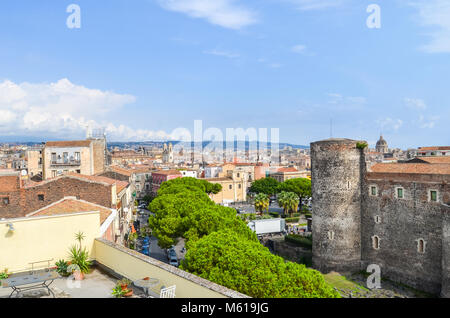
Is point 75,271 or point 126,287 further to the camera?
point 75,271

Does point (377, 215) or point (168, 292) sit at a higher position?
point (168, 292)

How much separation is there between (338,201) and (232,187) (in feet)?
190

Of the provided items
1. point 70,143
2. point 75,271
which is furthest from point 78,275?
point 70,143

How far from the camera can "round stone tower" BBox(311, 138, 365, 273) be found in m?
36.6

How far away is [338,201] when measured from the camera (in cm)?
3703

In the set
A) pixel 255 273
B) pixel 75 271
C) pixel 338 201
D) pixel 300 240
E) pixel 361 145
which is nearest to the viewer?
pixel 75 271

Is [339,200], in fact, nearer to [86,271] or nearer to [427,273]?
[427,273]

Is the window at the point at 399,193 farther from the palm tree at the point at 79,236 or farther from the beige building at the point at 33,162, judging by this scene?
the beige building at the point at 33,162

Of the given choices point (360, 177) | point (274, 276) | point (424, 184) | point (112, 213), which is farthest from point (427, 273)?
point (112, 213)

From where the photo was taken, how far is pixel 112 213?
24.4 metres

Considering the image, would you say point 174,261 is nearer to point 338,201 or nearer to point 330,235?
point 330,235

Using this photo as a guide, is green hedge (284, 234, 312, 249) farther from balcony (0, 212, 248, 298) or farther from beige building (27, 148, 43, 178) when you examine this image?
beige building (27, 148, 43, 178)

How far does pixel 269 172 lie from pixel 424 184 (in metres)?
85.9

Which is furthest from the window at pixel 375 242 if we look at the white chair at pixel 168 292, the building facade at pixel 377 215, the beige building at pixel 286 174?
the beige building at pixel 286 174
